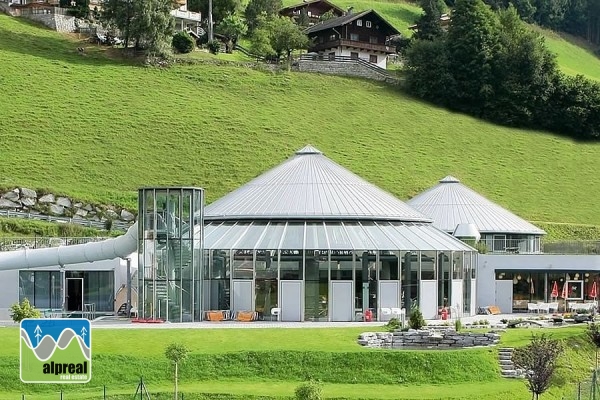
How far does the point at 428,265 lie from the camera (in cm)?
5666

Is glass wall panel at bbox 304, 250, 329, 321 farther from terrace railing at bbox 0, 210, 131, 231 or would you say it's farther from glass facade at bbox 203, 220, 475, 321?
terrace railing at bbox 0, 210, 131, 231

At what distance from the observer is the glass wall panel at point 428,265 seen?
56.4m

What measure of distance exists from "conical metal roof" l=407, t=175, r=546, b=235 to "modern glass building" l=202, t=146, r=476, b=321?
15917mm

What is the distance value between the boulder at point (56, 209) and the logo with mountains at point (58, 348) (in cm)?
6204

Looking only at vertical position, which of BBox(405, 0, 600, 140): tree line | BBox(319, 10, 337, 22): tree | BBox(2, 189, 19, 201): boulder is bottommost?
BBox(2, 189, 19, 201): boulder

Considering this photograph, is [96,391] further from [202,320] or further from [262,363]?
[202,320]

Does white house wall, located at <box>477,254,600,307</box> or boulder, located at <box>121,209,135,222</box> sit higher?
boulder, located at <box>121,209,135,222</box>

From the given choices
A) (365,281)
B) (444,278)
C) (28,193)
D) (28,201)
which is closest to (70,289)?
(365,281)

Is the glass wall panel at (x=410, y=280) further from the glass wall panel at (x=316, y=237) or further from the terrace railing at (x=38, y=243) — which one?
the terrace railing at (x=38, y=243)

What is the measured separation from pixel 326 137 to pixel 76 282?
51981mm

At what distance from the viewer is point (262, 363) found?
40500mm

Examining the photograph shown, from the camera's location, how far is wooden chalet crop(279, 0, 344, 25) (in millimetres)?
159375

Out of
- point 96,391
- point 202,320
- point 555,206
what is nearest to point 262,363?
point 96,391

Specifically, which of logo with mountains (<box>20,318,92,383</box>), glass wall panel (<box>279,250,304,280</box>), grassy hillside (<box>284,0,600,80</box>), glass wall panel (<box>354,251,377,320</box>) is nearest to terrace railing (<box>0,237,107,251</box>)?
glass wall panel (<box>279,250,304,280</box>)
